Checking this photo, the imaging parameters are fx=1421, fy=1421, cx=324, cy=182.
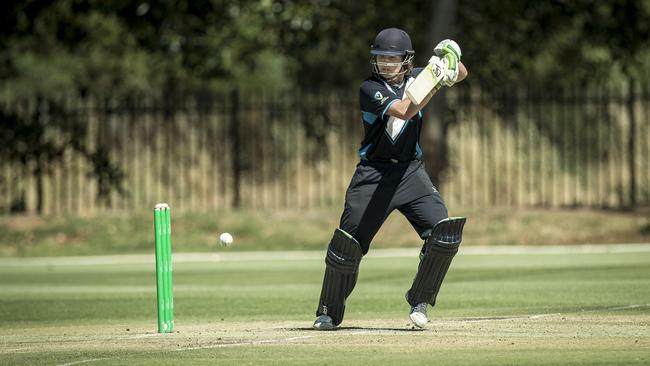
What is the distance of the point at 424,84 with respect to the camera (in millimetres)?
9500

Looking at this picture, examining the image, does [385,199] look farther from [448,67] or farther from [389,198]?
[448,67]

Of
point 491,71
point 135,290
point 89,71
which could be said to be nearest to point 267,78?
point 89,71

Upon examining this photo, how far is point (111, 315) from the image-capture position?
12922 millimetres

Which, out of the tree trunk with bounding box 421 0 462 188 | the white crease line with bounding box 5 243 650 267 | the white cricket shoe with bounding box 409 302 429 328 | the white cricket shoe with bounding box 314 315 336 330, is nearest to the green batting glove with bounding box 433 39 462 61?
the white cricket shoe with bounding box 409 302 429 328

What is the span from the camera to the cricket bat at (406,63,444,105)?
31.1 feet

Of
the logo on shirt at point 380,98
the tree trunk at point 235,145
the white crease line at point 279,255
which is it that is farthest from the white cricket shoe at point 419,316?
the tree trunk at point 235,145

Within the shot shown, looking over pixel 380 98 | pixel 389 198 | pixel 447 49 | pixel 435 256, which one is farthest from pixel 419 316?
pixel 447 49

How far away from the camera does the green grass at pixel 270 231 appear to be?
24.2 meters

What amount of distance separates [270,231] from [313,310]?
1234cm

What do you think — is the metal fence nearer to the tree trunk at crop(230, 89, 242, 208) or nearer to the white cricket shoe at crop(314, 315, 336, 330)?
the tree trunk at crop(230, 89, 242, 208)

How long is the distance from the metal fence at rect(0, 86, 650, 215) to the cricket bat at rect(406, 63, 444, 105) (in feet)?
57.9

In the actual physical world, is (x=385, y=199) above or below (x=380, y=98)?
below

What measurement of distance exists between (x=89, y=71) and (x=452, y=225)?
3207 centimetres

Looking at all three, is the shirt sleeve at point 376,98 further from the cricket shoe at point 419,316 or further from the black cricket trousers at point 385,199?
the cricket shoe at point 419,316
